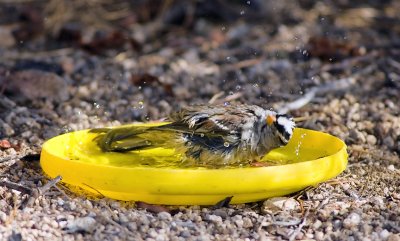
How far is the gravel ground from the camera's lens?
419 cm

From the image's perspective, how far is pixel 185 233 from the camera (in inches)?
160

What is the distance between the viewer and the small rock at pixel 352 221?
4191 millimetres

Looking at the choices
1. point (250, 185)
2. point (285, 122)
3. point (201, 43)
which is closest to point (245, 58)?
point (201, 43)

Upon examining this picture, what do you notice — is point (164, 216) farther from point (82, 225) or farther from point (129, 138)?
point (129, 138)

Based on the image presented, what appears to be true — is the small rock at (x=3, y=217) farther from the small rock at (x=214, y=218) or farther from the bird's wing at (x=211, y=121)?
the bird's wing at (x=211, y=121)

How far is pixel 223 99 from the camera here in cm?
675

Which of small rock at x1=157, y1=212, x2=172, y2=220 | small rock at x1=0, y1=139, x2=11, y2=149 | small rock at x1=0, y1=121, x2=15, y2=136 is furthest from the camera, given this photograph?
small rock at x1=0, y1=121, x2=15, y2=136

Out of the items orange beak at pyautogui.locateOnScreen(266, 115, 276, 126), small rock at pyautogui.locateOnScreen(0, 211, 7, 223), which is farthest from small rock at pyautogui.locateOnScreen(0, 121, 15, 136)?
orange beak at pyautogui.locateOnScreen(266, 115, 276, 126)

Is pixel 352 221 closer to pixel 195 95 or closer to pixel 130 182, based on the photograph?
pixel 130 182

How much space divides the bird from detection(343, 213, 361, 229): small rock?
0.66 metres

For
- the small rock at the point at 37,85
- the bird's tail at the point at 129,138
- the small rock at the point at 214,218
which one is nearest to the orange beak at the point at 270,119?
the bird's tail at the point at 129,138

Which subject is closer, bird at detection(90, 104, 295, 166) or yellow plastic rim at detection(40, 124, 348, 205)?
yellow plastic rim at detection(40, 124, 348, 205)

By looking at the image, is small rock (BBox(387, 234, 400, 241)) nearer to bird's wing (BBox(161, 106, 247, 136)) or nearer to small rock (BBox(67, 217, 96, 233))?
bird's wing (BBox(161, 106, 247, 136))

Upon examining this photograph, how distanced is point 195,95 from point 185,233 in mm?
3007
